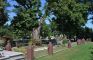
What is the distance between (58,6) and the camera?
4912 centimetres

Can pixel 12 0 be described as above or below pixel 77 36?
above

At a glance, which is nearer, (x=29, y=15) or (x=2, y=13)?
(x=2, y=13)

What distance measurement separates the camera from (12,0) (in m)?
51.2

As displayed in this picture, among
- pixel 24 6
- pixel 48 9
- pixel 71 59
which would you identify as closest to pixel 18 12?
pixel 24 6

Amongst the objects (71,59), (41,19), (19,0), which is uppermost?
(19,0)

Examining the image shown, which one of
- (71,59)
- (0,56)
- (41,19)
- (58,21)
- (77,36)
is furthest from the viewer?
(77,36)

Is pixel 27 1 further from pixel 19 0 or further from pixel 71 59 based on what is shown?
pixel 71 59

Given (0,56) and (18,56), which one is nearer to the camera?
(0,56)

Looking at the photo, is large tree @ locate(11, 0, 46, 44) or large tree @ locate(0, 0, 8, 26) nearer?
large tree @ locate(0, 0, 8, 26)

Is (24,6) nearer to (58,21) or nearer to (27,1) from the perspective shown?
(27,1)

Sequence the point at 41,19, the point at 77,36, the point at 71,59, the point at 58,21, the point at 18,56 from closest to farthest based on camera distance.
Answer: the point at 18,56
the point at 71,59
the point at 41,19
the point at 58,21
the point at 77,36

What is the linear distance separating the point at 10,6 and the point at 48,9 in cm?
606

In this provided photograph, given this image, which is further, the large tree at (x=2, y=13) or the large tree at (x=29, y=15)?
the large tree at (x=29, y=15)

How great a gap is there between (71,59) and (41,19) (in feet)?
97.1
